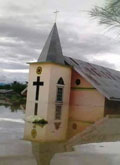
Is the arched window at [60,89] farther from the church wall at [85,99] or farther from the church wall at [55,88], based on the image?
the church wall at [85,99]

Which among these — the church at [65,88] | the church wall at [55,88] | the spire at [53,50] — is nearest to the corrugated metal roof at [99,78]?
the church at [65,88]

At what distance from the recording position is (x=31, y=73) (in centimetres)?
1830

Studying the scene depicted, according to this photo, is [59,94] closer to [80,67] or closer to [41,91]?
[41,91]

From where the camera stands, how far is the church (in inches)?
673

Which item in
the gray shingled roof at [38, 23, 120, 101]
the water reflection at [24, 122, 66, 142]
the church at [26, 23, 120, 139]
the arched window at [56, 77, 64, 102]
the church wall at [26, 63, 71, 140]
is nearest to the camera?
the water reflection at [24, 122, 66, 142]

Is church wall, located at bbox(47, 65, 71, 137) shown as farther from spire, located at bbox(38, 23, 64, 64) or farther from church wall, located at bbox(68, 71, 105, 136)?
spire, located at bbox(38, 23, 64, 64)

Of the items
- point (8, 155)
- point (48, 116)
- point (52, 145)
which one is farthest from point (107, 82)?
point (8, 155)

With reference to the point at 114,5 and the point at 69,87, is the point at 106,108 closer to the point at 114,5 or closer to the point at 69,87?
the point at 69,87

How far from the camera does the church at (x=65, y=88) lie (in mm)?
17094

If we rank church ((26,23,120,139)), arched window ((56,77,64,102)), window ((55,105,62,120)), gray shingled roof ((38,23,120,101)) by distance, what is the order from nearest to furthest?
1. window ((55,105,62,120))
2. church ((26,23,120,139))
3. arched window ((56,77,64,102))
4. gray shingled roof ((38,23,120,101))

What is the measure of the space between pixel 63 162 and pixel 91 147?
1.50 meters

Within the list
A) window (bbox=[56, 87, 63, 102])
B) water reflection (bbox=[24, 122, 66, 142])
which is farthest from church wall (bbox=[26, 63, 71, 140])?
water reflection (bbox=[24, 122, 66, 142])

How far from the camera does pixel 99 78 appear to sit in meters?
19.9

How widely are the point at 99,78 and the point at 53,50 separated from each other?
389cm
